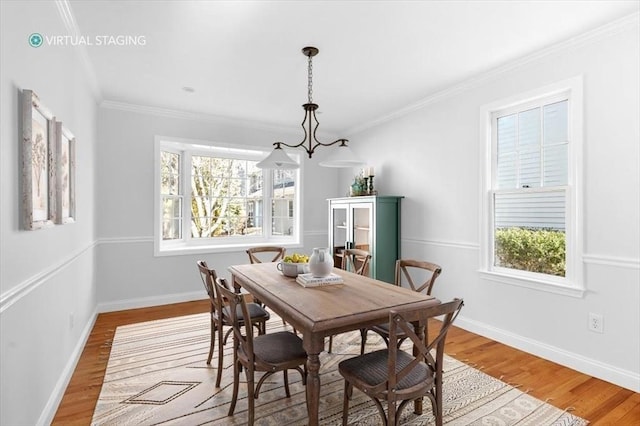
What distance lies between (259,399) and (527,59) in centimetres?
345

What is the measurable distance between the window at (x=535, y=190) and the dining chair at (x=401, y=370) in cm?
172

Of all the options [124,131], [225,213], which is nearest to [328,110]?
[225,213]

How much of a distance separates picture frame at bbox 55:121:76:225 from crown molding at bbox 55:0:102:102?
2.36ft

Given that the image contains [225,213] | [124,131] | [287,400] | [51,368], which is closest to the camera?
[51,368]

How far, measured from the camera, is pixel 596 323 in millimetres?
2531

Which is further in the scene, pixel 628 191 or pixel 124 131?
pixel 124 131

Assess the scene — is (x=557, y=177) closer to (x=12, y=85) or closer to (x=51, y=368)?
(x=12, y=85)

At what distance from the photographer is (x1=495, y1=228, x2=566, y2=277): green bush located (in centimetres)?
286

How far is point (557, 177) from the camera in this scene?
9.32 ft

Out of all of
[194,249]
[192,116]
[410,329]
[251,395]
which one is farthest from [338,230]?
[410,329]

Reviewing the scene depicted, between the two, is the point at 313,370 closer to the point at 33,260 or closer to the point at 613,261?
the point at 33,260

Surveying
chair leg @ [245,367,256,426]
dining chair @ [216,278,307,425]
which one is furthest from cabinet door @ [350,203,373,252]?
chair leg @ [245,367,256,426]

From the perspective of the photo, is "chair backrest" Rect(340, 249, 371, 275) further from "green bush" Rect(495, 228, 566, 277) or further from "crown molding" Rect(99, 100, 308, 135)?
"crown molding" Rect(99, 100, 308, 135)

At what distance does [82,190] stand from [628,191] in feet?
14.5
